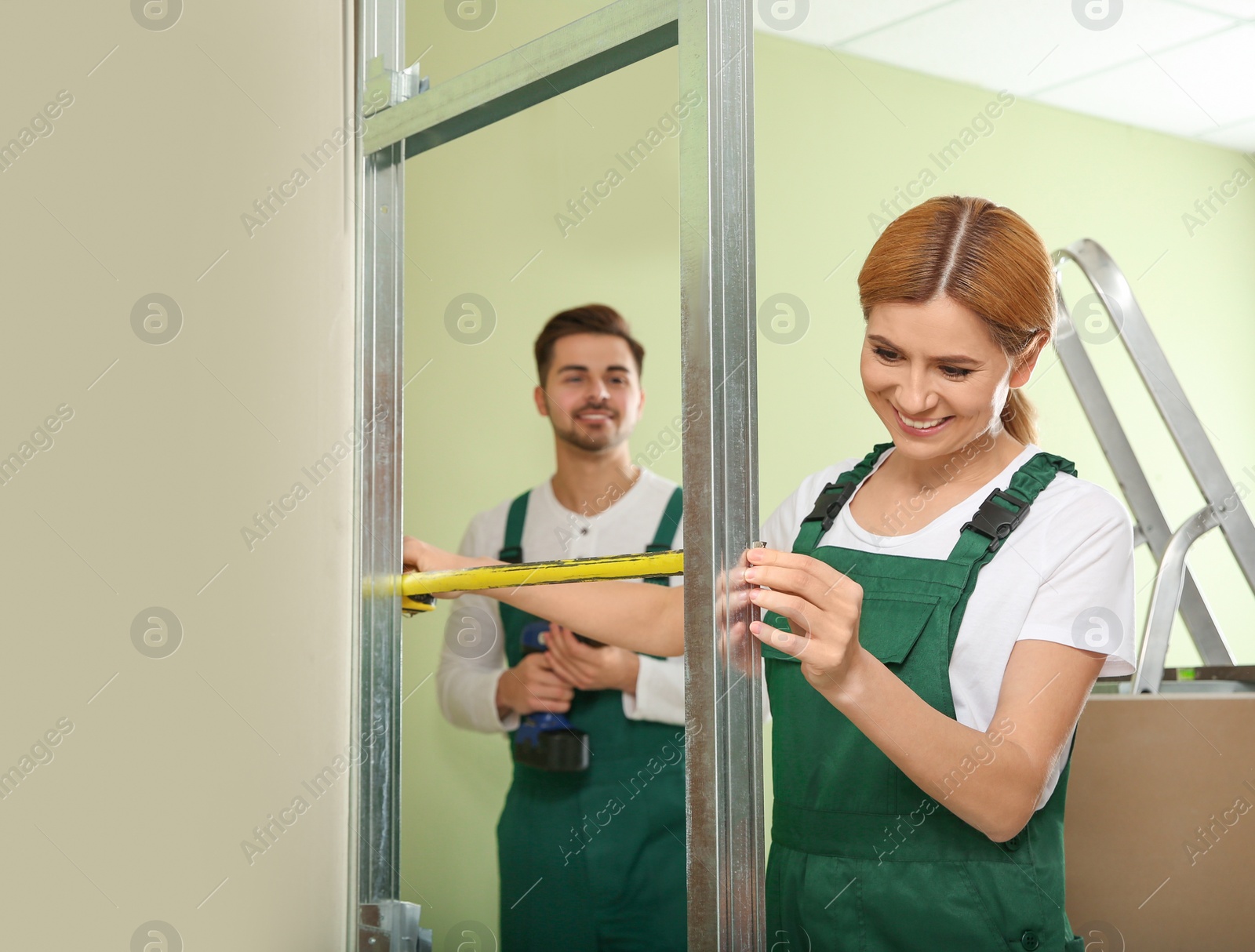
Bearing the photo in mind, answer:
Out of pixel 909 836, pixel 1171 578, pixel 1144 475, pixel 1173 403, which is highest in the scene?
pixel 1173 403

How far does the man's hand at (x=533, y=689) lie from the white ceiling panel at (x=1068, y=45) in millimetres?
1840

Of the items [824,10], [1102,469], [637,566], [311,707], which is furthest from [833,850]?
[1102,469]

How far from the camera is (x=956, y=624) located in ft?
3.11

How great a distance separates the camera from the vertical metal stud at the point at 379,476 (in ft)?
3.56

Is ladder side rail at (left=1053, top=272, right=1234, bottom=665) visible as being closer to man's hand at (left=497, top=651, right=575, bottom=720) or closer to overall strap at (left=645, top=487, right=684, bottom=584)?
overall strap at (left=645, top=487, right=684, bottom=584)

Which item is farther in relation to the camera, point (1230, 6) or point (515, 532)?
point (1230, 6)

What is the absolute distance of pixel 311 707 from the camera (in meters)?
1.01

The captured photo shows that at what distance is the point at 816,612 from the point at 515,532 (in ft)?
3.06

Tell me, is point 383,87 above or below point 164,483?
above

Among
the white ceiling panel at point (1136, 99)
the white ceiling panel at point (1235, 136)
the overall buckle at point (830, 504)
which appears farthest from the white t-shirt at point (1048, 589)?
the white ceiling panel at point (1235, 136)

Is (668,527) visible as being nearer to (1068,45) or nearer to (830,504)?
(830,504)

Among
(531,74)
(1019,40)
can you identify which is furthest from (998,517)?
(1019,40)

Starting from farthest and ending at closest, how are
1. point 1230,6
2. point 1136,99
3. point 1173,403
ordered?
point 1136,99 < point 1230,6 < point 1173,403

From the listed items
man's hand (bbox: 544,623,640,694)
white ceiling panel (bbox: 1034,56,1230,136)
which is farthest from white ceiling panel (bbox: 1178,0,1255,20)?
man's hand (bbox: 544,623,640,694)
